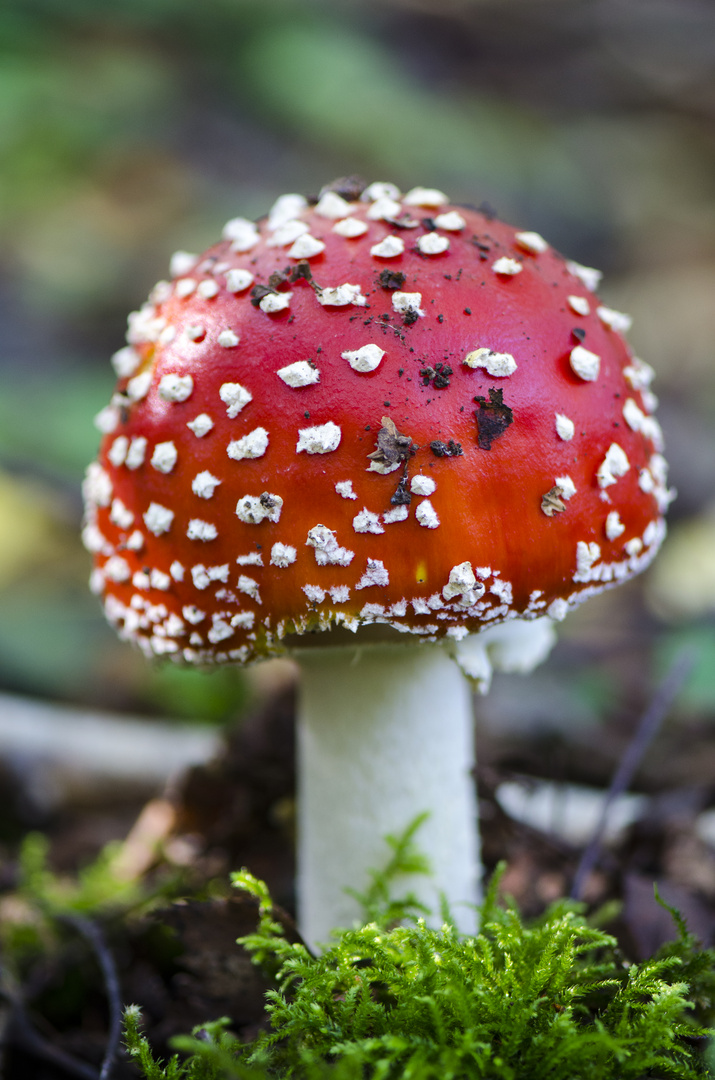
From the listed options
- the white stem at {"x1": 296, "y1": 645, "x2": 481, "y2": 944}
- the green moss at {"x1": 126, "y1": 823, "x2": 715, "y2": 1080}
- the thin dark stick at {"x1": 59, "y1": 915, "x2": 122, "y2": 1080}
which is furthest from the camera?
the white stem at {"x1": 296, "y1": 645, "x2": 481, "y2": 944}

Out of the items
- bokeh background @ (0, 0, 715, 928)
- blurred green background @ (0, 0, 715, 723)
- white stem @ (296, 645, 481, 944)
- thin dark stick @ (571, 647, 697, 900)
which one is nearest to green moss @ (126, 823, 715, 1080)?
white stem @ (296, 645, 481, 944)

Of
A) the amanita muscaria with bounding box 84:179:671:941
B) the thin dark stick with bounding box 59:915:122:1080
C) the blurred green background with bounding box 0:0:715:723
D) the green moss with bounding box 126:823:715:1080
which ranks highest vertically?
the blurred green background with bounding box 0:0:715:723

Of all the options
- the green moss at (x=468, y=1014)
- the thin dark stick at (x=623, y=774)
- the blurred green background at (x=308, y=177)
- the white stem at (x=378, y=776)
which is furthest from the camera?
the blurred green background at (x=308, y=177)

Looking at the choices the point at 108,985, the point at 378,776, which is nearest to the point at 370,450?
the point at 378,776

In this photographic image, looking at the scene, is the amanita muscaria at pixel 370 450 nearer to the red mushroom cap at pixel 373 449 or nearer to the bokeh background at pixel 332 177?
the red mushroom cap at pixel 373 449

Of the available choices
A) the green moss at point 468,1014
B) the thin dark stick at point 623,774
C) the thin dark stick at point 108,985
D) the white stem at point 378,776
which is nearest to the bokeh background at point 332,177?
the thin dark stick at point 623,774

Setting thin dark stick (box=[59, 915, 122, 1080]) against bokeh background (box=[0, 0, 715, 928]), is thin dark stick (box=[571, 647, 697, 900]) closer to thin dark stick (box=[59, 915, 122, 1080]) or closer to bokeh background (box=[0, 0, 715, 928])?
bokeh background (box=[0, 0, 715, 928])
